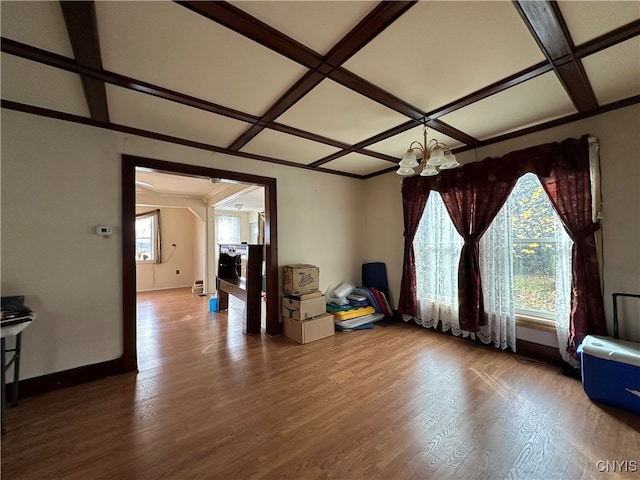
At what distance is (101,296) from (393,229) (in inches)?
153

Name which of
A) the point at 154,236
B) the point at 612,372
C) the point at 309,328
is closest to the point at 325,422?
the point at 309,328

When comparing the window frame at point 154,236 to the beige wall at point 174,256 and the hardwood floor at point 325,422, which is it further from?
the hardwood floor at point 325,422

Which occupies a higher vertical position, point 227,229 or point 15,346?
point 227,229

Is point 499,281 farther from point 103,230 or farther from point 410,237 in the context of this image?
point 103,230

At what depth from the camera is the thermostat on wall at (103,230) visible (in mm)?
2532

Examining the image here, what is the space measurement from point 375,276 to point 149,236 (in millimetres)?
6846

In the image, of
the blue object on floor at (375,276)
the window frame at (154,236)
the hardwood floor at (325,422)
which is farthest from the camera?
the window frame at (154,236)

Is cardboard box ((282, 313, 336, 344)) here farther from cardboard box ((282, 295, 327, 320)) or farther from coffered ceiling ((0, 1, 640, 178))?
coffered ceiling ((0, 1, 640, 178))

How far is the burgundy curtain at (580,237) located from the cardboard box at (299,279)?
2.85m

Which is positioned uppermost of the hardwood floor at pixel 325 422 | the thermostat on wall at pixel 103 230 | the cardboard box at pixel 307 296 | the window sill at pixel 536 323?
the thermostat on wall at pixel 103 230

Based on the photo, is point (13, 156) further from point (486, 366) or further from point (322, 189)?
point (486, 366)

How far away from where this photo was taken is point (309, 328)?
3420 millimetres

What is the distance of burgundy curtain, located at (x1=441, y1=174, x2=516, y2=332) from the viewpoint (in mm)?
3070

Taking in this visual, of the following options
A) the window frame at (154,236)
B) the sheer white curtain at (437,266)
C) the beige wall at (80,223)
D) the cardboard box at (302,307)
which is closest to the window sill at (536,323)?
the beige wall at (80,223)
